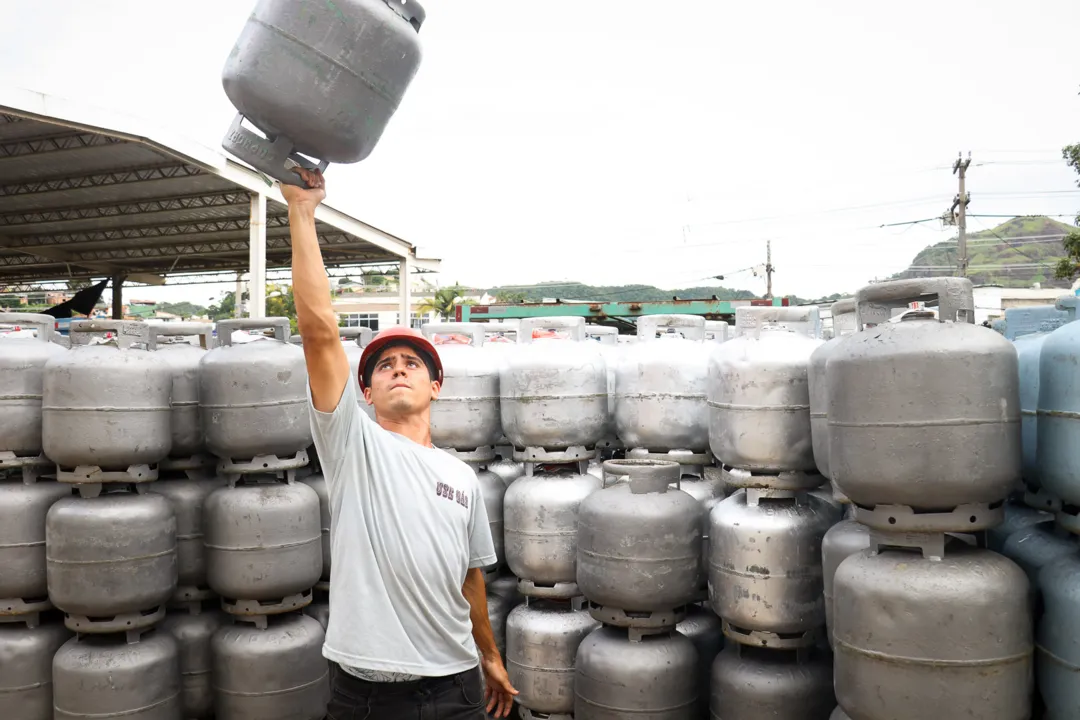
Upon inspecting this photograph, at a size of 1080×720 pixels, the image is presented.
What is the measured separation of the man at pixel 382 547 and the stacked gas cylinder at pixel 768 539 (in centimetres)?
141

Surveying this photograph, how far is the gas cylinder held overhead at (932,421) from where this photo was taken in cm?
260

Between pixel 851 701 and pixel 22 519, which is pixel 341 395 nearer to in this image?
pixel 851 701

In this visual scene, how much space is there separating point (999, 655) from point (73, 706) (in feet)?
13.8

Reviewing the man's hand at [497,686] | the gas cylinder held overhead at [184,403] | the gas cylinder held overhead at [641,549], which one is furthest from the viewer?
the gas cylinder held overhead at [184,403]

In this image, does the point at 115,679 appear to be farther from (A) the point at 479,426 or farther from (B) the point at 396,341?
(B) the point at 396,341

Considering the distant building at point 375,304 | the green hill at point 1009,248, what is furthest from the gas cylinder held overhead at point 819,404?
the green hill at point 1009,248

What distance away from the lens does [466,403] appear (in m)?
4.79

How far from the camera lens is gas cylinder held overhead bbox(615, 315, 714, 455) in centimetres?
433

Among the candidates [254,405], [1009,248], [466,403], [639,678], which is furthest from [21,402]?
[1009,248]

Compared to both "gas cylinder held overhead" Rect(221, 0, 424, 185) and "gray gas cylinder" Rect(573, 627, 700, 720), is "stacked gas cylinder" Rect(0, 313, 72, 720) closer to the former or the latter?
"gas cylinder held overhead" Rect(221, 0, 424, 185)

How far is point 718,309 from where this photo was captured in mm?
15844

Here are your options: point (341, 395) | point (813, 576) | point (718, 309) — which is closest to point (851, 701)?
point (813, 576)

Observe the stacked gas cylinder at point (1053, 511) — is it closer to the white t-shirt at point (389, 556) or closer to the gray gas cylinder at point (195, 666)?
the white t-shirt at point (389, 556)

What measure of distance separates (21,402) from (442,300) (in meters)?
50.5
